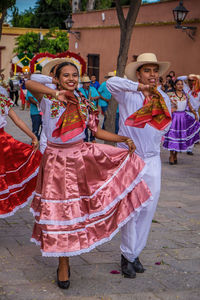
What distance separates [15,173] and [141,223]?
5.28ft

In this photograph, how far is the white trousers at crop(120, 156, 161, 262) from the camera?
191 inches

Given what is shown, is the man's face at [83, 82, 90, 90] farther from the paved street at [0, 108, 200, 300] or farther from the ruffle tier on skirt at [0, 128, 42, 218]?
the ruffle tier on skirt at [0, 128, 42, 218]

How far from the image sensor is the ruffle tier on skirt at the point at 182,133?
11.5 m

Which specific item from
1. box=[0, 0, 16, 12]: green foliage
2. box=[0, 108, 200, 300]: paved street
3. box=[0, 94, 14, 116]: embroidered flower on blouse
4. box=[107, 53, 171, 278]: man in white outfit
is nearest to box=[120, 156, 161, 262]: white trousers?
box=[107, 53, 171, 278]: man in white outfit

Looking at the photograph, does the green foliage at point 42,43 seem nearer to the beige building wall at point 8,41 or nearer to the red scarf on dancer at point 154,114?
the beige building wall at point 8,41

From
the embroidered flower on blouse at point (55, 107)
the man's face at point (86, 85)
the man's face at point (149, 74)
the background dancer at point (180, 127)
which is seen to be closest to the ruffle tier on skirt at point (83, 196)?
the embroidered flower on blouse at point (55, 107)

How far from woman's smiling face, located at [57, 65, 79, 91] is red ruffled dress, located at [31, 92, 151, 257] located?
0.18 metres

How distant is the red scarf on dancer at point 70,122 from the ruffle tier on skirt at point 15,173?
1.37 metres

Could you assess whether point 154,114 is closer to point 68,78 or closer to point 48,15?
point 68,78

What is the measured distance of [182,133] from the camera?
11.6 m

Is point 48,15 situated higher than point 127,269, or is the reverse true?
point 48,15

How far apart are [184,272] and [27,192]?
1920 millimetres

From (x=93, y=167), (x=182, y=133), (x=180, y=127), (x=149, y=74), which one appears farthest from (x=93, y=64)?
(x=93, y=167)

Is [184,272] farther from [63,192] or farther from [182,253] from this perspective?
[63,192]
